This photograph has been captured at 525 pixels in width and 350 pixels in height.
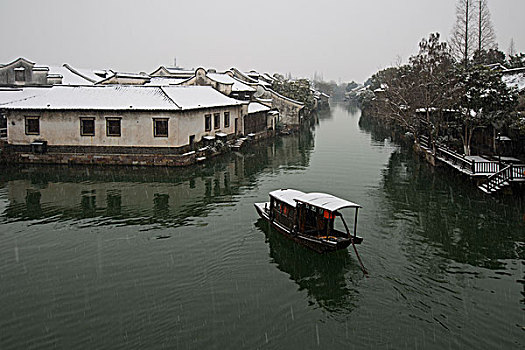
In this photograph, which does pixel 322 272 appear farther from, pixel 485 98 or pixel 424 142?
pixel 424 142

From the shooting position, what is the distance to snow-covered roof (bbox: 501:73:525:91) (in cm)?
2264

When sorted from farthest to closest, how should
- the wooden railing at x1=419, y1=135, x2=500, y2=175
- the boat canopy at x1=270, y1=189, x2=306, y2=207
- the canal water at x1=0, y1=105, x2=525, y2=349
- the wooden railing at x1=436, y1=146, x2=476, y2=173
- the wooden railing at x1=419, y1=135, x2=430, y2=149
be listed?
the wooden railing at x1=419, y1=135, x2=430, y2=149 < the wooden railing at x1=436, y1=146, x2=476, y2=173 < the wooden railing at x1=419, y1=135, x2=500, y2=175 < the boat canopy at x1=270, y1=189, x2=306, y2=207 < the canal water at x1=0, y1=105, x2=525, y2=349

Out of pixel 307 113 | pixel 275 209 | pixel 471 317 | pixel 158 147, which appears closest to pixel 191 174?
pixel 158 147

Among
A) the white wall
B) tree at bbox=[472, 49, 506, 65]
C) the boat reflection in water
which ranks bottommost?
the boat reflection in water

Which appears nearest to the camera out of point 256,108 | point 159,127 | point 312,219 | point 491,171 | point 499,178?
point 312,219

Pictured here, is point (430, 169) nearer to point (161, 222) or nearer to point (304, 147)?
point (304, 147)

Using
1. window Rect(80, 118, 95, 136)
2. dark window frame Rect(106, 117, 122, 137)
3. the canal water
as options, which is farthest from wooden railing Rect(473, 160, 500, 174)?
window Rect(80, 118, 95, 136)

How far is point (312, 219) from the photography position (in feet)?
41.5

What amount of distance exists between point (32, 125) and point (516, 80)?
81.6 ft

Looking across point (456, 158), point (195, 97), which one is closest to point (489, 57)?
point (456, 158)

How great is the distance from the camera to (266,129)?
41.1 meters

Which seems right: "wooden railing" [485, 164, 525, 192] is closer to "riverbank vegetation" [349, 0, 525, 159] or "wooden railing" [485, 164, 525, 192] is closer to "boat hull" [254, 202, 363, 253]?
"riverbank vegetation" [349, 0, 525, 159]

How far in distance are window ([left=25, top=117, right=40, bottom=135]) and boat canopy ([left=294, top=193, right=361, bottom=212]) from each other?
18.2m

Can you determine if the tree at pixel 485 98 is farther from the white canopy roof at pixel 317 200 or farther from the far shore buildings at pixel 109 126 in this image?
the far shore buildings at pixel 109 126
